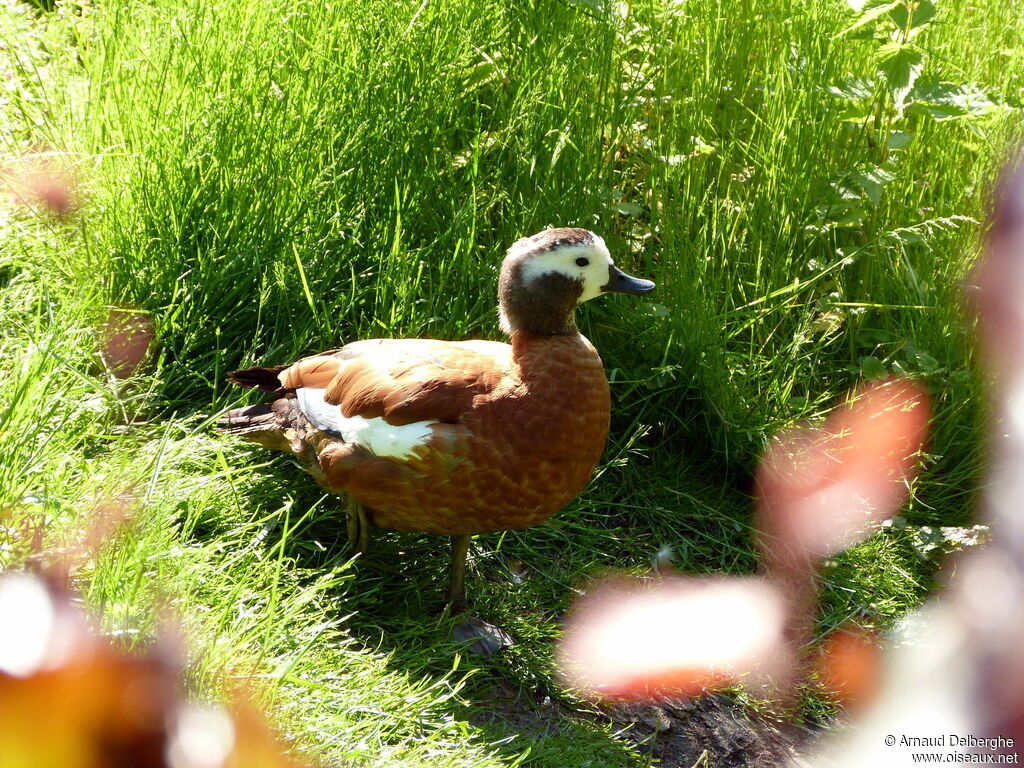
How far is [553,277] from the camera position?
3002mm

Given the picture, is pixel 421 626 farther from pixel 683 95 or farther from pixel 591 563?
pixel 683 95

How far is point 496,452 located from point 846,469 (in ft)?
5.13

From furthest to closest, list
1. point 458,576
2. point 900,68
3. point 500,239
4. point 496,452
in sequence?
point 500,239, point 900,68, point 458,576, point 496,452

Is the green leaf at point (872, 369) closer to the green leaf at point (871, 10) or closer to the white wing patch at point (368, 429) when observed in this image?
the green leaf at point (871, 10)

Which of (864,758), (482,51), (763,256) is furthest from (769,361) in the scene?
(864,758)

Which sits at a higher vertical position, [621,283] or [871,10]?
[871,10]

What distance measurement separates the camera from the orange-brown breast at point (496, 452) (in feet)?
9.18

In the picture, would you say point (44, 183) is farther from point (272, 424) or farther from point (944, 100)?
point (944, 100)

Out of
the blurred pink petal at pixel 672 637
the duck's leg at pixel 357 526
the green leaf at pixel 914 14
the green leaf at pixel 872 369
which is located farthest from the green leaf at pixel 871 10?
the duck's leg at pixel 357 526

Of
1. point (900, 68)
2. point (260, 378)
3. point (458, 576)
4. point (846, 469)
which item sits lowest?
point (846, 469)

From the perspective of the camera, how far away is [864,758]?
0.33m

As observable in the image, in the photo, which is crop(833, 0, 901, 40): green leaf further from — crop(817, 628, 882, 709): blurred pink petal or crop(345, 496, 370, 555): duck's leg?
crop(345, 496, 370, 555): duck's leg

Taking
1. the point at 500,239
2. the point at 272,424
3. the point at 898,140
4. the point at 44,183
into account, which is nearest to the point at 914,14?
the point at 898,140

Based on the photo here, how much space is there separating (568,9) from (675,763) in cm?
266
